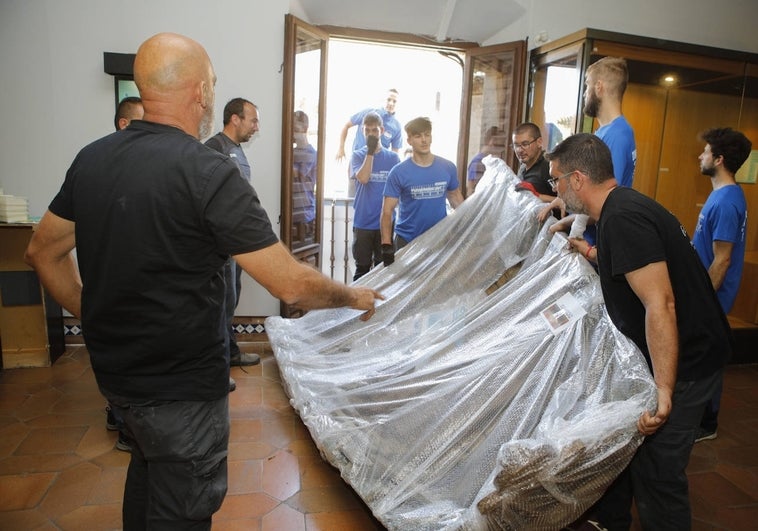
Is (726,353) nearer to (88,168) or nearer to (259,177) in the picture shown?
(88,168)

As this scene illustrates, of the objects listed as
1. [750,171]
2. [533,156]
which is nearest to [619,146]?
[533,156]

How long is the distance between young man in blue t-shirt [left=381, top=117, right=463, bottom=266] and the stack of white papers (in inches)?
86.4

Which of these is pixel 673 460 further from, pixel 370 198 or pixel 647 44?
pixel 647 44

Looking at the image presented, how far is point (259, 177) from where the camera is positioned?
3783mm

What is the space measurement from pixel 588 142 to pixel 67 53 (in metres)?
3.48

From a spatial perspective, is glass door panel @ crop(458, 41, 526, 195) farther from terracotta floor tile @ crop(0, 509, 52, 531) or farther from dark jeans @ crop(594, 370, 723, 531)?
terracotta floor tile @ crop(0, 509, 52, 531)

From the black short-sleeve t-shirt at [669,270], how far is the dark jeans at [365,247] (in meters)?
2.44

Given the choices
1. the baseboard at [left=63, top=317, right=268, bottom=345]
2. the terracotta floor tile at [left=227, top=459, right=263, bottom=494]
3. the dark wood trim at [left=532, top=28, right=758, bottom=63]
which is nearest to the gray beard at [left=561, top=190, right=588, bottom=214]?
the terracotta floor tile at [left=227, top=459, right=263, bottom=494]

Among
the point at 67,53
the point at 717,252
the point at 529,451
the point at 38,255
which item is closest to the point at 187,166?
the point at 38,255

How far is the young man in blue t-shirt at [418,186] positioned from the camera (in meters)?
3.13

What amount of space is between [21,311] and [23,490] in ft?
5.32

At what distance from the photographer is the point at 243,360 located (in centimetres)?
344

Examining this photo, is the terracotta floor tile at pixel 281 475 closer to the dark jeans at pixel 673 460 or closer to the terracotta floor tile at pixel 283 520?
the terracotta floor tile at pixel 283 520

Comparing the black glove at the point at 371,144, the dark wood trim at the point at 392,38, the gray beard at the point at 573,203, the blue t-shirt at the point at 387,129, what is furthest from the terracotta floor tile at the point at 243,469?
the dark wood trim at the point at 392,38
